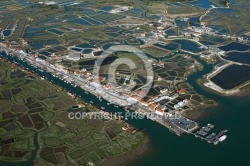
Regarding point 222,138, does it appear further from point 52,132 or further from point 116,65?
point 116,65

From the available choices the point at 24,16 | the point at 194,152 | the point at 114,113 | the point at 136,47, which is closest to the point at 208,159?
the point at 194,152

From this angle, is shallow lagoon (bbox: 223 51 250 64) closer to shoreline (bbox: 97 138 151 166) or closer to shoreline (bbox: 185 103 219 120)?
shoreline (bbox: 185 103 219 120)

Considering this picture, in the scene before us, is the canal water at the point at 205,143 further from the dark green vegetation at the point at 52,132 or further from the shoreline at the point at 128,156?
the dark green vegetation at the point at 52,132

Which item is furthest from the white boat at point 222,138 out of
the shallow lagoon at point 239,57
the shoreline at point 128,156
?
the shallow lagoon at point 239,57

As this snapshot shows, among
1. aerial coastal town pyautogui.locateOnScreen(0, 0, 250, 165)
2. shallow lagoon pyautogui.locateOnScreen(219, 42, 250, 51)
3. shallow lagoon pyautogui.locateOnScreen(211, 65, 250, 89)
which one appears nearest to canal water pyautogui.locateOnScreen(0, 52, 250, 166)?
aerial coastal town pyautogui.locateOnScreen(0, 0, 250, 165)

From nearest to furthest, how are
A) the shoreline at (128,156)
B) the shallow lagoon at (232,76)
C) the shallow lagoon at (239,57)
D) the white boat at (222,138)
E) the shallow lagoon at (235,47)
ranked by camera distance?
the shoreline at (128,156) < the white boat at (222,138) < the shallow lagoon at (232,76) < the shallow lagoon at (239,57) < the shallow lagoon at (235,47)

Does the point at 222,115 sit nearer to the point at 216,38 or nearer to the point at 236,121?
the point at 236,121
